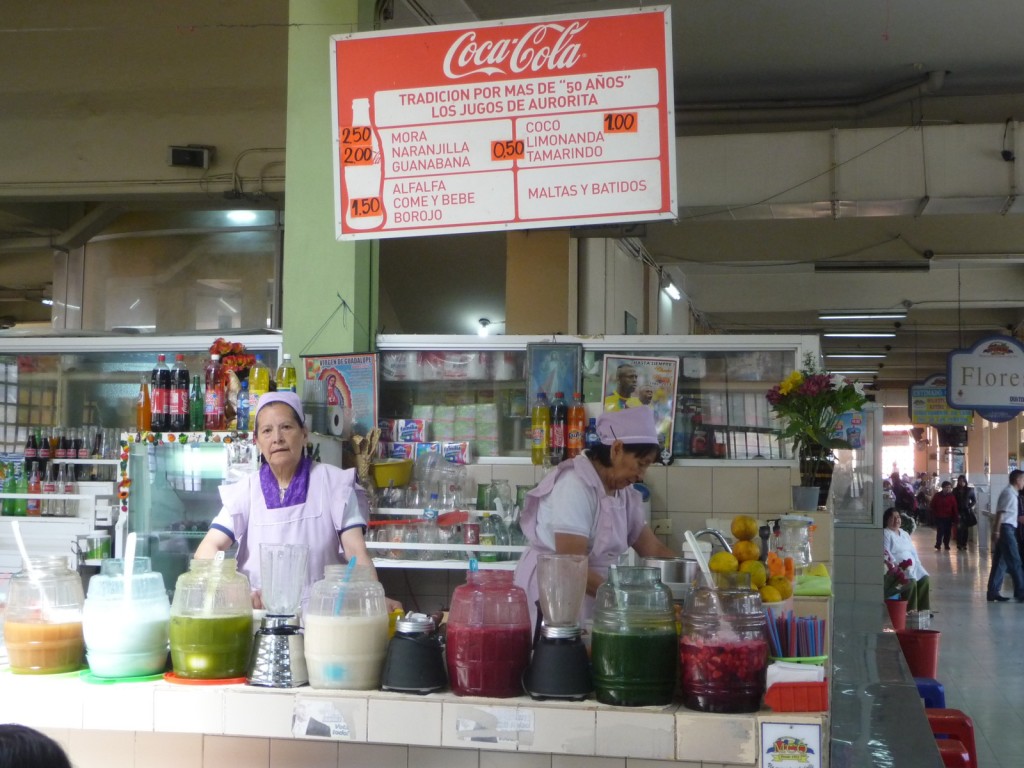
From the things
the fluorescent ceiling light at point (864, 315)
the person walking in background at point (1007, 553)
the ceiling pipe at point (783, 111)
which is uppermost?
the ceiling pipe at point (783, 111)

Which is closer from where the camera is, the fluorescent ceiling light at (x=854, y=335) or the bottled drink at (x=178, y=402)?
the bottled drink at (x=178, y=402)

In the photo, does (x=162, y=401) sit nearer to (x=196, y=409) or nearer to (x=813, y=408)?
(x=196, y=409)

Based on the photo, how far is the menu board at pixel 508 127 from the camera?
13.6ft

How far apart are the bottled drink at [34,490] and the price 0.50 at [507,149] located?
10.3ft

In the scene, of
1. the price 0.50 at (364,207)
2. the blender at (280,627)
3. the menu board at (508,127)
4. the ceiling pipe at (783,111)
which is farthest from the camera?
the ceiling pipe at (783,111)

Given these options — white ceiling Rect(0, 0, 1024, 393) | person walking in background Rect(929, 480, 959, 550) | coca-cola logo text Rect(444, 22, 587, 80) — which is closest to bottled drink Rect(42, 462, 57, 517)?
white ceiling Rect(0, 0, 1024, 393)

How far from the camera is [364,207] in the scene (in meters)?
4.39

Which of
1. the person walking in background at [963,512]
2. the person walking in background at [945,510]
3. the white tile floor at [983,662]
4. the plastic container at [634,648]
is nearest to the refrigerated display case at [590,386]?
the white tile floor at [983,662]

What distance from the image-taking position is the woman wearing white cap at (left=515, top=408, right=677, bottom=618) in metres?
3.94

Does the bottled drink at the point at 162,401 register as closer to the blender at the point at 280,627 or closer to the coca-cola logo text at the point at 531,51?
the coca-cola logo text at the point at 531,51

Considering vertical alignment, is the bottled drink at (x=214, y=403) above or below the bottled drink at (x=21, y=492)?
above

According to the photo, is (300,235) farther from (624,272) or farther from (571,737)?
(624,272)

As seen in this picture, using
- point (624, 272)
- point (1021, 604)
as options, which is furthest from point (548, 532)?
point (1021, 604)

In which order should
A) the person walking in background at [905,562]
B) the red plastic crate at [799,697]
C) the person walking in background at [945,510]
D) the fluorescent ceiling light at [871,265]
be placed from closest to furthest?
the red plastic crate at [799,697] → the person walking in background at [905,562] → the fluorescent ceiling light at [871,265] → the person walking in background at [945,510]
